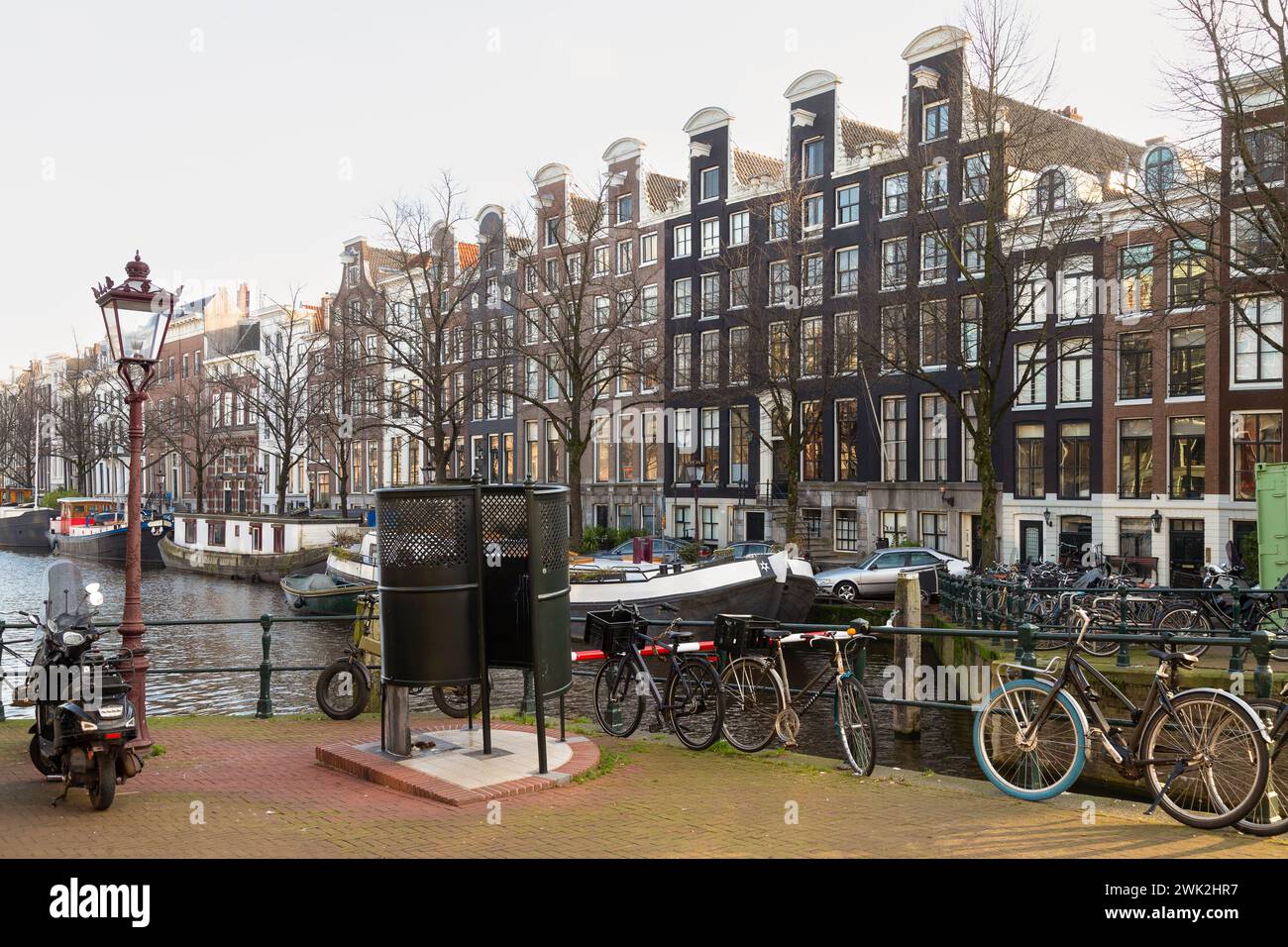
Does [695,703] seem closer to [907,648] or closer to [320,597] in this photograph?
[907,648]

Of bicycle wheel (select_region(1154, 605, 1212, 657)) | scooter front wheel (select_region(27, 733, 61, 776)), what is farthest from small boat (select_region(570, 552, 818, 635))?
scooter front wheel (select_region(27, 733, 61, 776))

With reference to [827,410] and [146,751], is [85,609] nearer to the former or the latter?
[146,751]

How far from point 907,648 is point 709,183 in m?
32.6

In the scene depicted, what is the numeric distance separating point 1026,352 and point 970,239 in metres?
4.42

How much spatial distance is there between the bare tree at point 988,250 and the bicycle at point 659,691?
14880 millimetres

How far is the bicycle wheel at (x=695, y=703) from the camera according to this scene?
9.60 m

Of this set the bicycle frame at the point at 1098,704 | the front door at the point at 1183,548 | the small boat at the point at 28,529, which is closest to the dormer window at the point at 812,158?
the front door at the point at 1183,548

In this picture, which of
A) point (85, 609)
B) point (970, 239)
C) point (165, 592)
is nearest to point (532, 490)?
point (85, 609)

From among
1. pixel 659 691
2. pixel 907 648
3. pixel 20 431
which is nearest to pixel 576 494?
pixel 907 648

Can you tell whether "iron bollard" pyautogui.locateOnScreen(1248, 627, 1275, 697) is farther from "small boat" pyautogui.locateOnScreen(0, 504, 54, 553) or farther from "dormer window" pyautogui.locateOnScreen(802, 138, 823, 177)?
"small boat" pyautogui.locateOnScreen(0, 504, 54, 553)

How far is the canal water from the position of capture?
14461mm

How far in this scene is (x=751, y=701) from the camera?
988cm

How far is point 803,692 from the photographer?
9586 millimetres
